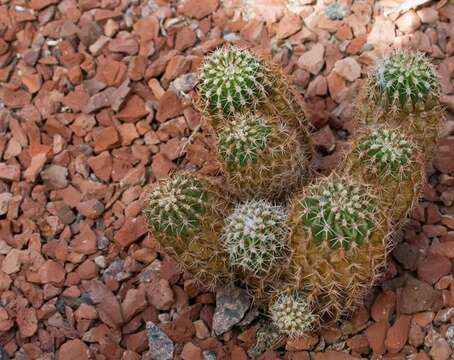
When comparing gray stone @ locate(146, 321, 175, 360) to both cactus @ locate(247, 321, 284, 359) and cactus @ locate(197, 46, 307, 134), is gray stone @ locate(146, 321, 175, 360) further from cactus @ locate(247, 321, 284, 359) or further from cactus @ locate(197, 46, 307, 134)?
cactus @ locate(197, 46, 307, 134)

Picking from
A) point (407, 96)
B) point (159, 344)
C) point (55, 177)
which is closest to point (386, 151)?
point (407, 96)

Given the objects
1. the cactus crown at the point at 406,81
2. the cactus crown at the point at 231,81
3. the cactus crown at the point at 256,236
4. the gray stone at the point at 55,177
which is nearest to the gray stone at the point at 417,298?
the cactus crown at the point at 256,236

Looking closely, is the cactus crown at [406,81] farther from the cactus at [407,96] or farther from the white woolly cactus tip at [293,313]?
the white woolly cactus tip at [293,313]

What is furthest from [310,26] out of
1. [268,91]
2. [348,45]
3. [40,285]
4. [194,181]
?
[40,285]

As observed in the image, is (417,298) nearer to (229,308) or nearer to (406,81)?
(229,308)

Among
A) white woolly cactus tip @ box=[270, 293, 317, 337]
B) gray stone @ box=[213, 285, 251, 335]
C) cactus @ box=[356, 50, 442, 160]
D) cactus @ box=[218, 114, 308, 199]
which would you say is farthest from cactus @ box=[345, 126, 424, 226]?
gray stone @ box=[213, 285, 251, 335]
